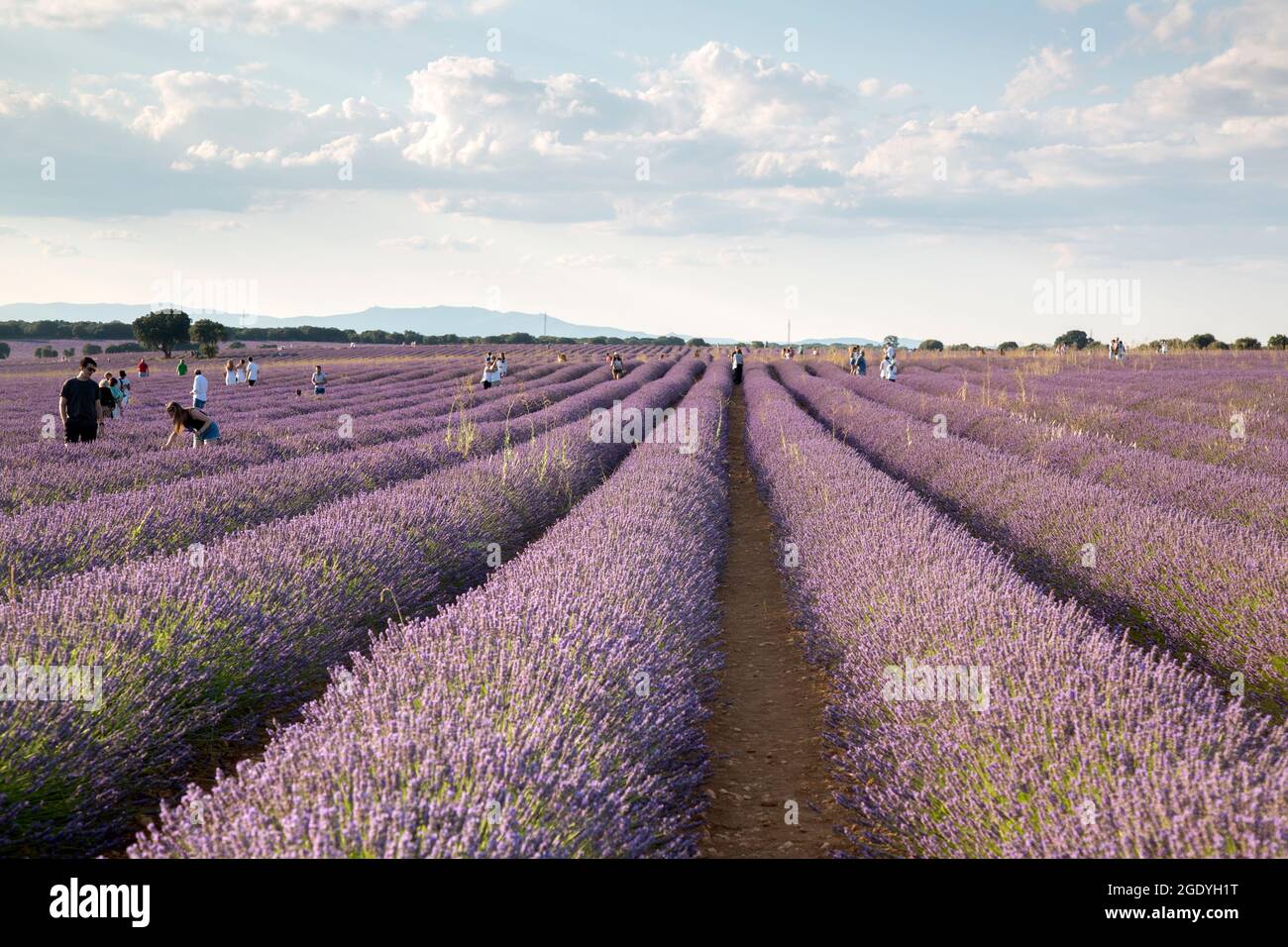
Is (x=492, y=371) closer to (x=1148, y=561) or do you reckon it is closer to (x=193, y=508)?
(x=193, y=508)

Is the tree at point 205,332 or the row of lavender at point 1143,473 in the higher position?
the tree at point 205,332

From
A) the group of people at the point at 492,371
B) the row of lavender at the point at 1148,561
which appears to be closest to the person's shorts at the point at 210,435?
the row of lavender at the point at 1148,561

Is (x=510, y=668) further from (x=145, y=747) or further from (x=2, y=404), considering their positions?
(x=2, y=404)

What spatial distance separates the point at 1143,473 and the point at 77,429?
1085cm

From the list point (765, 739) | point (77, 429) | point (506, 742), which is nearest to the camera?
point (506, 742)

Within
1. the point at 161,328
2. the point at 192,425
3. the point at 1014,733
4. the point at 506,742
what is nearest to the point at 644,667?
the point at 506,742

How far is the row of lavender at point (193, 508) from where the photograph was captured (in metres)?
4.69

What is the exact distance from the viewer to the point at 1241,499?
5938 millimetres

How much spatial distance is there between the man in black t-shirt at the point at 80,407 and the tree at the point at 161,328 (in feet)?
175

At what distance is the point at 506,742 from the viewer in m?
2.15

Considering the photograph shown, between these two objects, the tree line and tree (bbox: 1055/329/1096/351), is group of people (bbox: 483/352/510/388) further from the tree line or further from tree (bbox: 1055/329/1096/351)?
tree (bbox: 1055/329/1096/351)

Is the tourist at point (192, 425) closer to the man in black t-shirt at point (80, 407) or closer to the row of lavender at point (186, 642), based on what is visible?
the man in black t-shirt at point (80, 407)

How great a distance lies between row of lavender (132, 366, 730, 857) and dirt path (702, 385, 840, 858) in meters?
0.15
